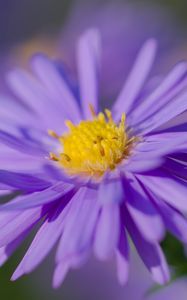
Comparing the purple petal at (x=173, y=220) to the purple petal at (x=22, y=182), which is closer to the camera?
the purple petal at (x=173, y=220)

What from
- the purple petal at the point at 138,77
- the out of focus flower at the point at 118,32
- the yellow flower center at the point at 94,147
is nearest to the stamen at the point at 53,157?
the yellow flower center at the point at 94,147

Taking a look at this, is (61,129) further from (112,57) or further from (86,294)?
(112,57)

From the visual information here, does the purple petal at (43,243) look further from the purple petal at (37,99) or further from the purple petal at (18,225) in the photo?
the purple petal at (37,99)

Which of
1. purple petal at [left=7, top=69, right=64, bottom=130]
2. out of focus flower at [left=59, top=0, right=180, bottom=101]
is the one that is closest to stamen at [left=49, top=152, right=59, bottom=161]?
purple petal at [left=7, top=69, right=64, bottom=130]

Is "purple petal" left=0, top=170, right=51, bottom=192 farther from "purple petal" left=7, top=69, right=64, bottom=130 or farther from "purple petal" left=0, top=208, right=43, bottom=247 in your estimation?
"purple petal" left=7, top=69, right=64, bottom=130

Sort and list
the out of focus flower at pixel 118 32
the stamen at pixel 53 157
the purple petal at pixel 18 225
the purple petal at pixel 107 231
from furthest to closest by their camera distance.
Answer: the out of focus flower at pixel 118 32 < the stamen at pixel 53 157 < the purple petal at pixel 18 225 < the purple petal at pixel 107 231

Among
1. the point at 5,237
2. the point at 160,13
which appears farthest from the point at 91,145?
the point at 160,13

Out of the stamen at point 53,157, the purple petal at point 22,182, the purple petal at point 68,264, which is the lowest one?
the purple petal at point 68,264

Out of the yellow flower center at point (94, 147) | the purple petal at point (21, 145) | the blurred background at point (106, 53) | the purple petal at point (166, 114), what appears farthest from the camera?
the blurred background at point (106, 53)
